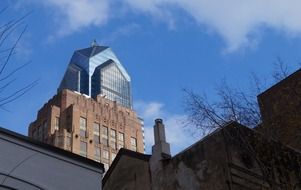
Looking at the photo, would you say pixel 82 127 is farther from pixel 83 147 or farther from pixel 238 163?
pixel 238 163

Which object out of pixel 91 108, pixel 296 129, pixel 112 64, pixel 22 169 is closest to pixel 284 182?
pixel 296 129

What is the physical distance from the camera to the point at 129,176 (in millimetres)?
20953

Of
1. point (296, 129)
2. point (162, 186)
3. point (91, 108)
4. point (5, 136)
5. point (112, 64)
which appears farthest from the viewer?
point (112, 64)

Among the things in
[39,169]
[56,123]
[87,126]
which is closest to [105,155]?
[87,126]

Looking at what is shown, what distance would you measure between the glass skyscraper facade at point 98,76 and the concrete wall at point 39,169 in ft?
476

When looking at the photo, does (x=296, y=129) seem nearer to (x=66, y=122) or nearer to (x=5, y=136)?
(x=5, y=136)

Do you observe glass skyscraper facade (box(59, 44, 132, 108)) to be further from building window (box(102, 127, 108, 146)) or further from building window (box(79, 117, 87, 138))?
building window (box(79, 117, 87, 138))

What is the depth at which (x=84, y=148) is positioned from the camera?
11056 cm

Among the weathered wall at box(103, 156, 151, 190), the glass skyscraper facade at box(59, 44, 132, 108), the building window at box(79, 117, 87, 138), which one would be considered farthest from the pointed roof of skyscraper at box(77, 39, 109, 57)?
the weathered wall at box(103, 156, 151, 190)

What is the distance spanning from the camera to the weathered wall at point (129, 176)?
20.2m

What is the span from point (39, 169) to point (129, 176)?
360 inches

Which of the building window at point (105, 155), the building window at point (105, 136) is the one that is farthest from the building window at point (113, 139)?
the building window at point (105, 155)

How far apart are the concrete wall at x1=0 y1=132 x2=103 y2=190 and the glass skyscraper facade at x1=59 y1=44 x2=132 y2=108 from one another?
145 metres

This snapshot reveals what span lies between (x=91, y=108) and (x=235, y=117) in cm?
10419
